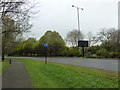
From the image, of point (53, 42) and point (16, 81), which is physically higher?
point (53, 42)

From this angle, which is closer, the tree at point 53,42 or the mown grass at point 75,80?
the mown grass at point 75,80

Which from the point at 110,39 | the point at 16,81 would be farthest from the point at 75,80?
the point at 110,39

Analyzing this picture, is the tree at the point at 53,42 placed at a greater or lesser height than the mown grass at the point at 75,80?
greater

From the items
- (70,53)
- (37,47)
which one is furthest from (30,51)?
(70,53)

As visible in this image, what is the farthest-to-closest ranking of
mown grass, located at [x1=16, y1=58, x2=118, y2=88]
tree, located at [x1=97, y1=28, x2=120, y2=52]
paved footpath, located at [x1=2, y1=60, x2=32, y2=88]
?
1. tree, located at [x1=97, y1=28, x2=120, y2=52]
2. paved footpath, located at [x1=2, y1=60, x2=32, y2=88]
3. mown grass, located at [x1=16, y1=58, x2=118, y2=88]

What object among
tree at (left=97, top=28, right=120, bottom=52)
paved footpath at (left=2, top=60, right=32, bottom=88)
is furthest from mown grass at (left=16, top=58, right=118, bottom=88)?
tree at (left=97, top=28, right=120, bottom=52)

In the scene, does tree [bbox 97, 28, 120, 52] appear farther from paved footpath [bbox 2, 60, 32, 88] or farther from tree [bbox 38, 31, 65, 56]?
paved footpath [bbox 2, 60, 32, 88]

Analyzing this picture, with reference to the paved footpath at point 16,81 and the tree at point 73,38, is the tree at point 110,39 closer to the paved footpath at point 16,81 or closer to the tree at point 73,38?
the tree at point 73,38

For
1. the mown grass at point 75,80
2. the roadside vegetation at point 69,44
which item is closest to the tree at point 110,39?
the roadside vegetation at point 69,44

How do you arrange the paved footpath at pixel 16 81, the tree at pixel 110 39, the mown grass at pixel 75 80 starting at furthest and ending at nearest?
the tree at pixel 110 39 < the paved footpath at pixel 16 81 < the mown grass at pixel 75 80

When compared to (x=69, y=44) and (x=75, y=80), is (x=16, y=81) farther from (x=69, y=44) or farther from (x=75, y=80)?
(x=69, y=44)

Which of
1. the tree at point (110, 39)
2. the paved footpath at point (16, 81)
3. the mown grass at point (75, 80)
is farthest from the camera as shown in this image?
the tree at point (110, 39)

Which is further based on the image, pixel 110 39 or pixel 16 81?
pixel 110 39

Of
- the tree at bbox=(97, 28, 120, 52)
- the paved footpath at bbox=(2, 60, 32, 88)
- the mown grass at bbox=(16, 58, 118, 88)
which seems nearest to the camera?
the mown grass at bbox=(16, 58, 118, 88)
